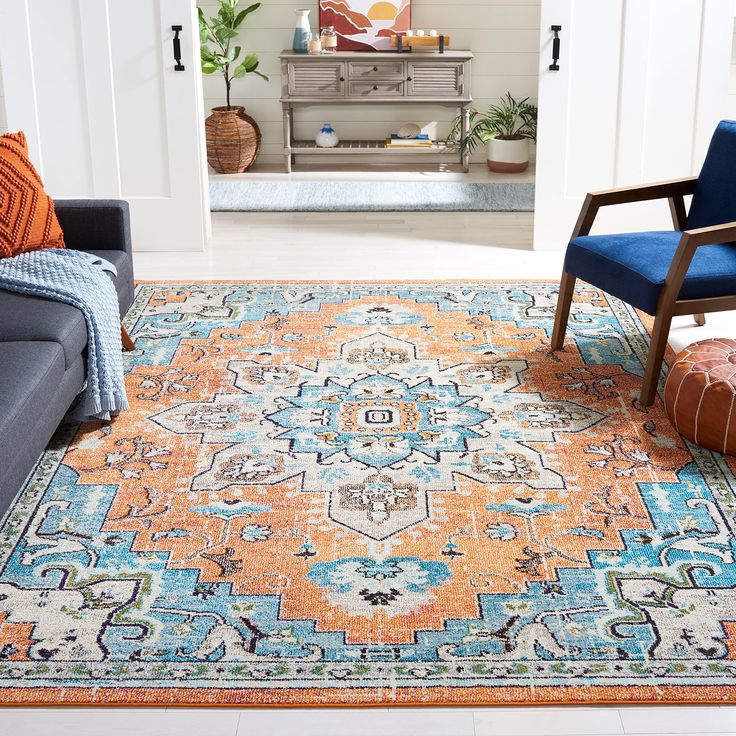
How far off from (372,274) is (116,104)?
161 centimetres

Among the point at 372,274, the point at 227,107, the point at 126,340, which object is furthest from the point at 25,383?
the point at 227,107

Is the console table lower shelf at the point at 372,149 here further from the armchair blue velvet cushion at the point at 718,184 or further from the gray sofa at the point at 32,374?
the gray sofa at the point at 32,374

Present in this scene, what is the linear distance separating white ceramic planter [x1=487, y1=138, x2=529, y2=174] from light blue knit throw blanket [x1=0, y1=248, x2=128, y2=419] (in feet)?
14.6

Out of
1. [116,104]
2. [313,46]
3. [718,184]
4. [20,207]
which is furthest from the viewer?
[313,46]

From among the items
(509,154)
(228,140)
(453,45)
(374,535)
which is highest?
(453,45)

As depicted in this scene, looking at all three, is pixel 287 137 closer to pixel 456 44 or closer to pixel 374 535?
pixel 456 44

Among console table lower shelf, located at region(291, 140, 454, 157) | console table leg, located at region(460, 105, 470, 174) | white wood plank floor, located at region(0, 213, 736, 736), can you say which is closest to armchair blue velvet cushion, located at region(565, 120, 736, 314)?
white wood plank floor, located at region(0, 213, 736, 736)

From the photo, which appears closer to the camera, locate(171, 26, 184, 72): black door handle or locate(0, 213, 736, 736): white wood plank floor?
locate(0, 213, 736, 736): white wood plank floor

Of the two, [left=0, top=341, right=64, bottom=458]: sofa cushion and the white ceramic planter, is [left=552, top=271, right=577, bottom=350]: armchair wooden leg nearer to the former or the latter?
[left=0, top=341, right=64, bottom=458]: sofa cushion

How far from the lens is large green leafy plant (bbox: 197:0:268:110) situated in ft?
23.8

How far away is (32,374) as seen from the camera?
2867mm

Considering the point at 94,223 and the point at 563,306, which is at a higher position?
the point at 94,223

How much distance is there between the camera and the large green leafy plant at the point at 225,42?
7.25 m

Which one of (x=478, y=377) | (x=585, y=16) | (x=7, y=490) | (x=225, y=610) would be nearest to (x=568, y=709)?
(x=225, y=610)
